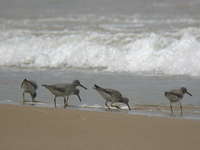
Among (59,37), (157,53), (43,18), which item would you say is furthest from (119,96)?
(43,18)

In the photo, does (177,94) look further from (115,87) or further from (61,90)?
(115,87)

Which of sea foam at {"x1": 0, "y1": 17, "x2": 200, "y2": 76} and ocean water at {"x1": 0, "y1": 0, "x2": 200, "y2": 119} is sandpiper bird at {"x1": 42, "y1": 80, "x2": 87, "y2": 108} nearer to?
ocean water at {"x1": 0, "y1": 0, "x2": 200, "y2": 119}

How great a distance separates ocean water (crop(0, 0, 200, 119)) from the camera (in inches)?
380

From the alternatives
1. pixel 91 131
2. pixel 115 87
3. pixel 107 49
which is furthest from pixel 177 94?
pixel 107 49

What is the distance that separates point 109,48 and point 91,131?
7.04 meters

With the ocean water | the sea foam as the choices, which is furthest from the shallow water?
the sea foam

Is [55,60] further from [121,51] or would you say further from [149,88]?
[149,88]

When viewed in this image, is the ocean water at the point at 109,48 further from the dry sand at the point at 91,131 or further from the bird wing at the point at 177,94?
the dry sand at the point at 91,131

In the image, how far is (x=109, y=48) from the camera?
13.0m

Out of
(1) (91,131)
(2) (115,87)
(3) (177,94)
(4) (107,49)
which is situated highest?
(4) (107,49)

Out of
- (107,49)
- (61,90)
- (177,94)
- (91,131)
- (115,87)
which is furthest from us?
(107,49)

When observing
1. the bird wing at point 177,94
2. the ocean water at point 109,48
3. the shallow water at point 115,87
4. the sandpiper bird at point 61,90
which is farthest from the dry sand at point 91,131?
the ocean water at point 109,48

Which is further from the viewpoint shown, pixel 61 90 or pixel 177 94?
pixel 61 90

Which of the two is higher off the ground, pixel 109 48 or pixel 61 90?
pixel 109 48
